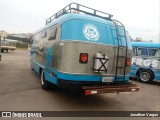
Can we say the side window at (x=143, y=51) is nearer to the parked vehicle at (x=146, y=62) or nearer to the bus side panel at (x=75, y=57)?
the parked vehicle at (x=146, y=62)

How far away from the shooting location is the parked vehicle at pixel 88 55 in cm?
574

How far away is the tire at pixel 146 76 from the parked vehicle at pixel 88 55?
605cm

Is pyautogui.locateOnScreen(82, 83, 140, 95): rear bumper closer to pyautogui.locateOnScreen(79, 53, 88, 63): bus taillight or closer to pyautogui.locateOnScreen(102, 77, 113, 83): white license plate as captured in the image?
pyautogui.locateOnScreen(102, 77, 113, 83): white license plate

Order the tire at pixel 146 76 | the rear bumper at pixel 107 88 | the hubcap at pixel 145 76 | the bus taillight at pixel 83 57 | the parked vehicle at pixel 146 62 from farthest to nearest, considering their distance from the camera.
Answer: the hubcap at pixel 145 76 < the tire at pixel 146 76 < the parked vehicle at pixel 146 62 < the bus taillight at pixel 83 57 < the rear bumper at pixel 107 88

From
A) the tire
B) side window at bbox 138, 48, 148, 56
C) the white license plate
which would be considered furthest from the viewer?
side window at bbox 138, 48, 148, 56

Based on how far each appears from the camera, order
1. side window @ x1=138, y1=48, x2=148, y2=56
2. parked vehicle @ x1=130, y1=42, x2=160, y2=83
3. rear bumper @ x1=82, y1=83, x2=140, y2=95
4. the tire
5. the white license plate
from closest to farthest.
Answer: rear bumper @ x1=82, y1=83, x2=140, y2=95 < the white license plate < parked vehicle @ x1=130, y1=42, x2=160, y2=83 < the tire < side window @ x1=138, y1=48, x2=148, y2=56

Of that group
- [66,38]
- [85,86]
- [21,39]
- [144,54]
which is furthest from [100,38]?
[21,39]

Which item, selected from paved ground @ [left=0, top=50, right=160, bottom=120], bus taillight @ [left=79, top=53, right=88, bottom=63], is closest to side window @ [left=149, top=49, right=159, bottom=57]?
paved ground @ [left=0, top=50, right=160, bottom=120]

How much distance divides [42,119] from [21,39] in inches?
3660

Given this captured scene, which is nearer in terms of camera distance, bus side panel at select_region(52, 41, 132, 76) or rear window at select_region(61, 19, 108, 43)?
bus side panel at select_region(52, 41, 132, 76)

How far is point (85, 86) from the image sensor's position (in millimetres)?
5816

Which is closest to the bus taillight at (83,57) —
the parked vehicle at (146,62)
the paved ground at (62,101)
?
the paved ground at (62,101)

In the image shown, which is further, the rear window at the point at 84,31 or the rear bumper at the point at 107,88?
the rear window at the point at 84,31

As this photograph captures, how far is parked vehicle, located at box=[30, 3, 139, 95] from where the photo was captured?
5.74 meters
